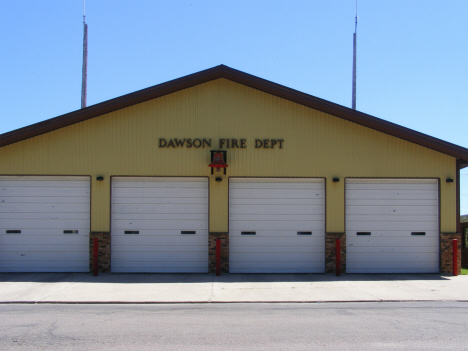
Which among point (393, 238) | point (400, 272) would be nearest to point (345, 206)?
point (393, 238)

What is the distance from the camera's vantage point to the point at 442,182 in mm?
14180

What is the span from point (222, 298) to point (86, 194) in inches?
228

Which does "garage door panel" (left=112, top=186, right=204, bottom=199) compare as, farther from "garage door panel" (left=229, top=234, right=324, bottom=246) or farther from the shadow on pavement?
the shadow on pavement

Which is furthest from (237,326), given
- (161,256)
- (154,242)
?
(154,242)

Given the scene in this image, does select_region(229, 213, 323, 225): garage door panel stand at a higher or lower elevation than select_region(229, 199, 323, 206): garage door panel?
lower

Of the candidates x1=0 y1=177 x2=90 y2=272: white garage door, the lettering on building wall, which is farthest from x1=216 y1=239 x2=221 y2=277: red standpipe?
x1=0 y1=177 x2=90 y2=272: white garage door

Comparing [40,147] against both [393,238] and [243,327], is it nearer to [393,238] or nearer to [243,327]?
[243,327]

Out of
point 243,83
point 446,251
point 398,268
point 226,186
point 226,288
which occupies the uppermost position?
point 243,83

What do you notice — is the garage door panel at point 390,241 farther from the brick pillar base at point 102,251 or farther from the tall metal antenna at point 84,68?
the tall metal antenna at point 84,68

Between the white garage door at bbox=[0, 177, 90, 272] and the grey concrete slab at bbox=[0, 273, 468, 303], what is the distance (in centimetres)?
49

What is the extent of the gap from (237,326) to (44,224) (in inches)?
330

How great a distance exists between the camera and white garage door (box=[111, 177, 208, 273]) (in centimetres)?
1377

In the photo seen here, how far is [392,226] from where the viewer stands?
557 inches

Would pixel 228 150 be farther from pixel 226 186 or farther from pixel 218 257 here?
pixel 218 257
